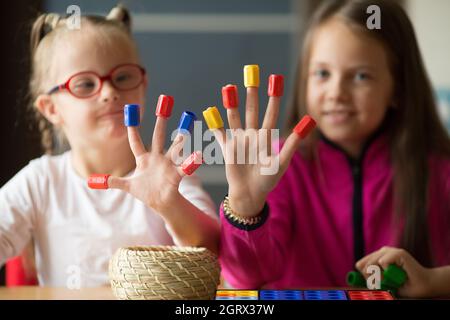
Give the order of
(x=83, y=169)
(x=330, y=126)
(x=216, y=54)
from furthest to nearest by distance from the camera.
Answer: (x=330, y=126) < (x=83, y=169) < (x=216, y=54)

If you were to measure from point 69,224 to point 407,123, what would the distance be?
0.49m

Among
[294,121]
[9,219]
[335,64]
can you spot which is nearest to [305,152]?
[294,121]

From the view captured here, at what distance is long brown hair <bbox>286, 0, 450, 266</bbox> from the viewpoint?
32.1 inches

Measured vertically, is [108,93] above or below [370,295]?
above

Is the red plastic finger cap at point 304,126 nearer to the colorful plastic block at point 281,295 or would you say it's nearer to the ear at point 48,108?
the colorful plastic block at point 281,295

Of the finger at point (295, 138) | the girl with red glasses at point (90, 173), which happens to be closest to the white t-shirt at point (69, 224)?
the girl with red glasses at point (90, 173)

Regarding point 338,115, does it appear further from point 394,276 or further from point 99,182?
point 99,182

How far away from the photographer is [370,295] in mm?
603

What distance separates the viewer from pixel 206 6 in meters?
0.72

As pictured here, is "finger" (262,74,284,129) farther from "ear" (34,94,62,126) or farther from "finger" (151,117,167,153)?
"ear" (34,94,62,126)

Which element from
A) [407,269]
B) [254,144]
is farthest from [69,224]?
[407,269]

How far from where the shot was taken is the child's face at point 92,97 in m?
0.67
